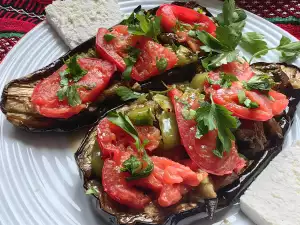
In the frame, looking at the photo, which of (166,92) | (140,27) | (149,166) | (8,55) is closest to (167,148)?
(149,166)

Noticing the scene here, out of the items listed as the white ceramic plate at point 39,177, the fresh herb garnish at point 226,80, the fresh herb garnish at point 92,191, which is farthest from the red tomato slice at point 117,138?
the fresh herb garnish at point 226,80

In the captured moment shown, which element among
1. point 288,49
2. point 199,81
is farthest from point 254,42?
point 199,81

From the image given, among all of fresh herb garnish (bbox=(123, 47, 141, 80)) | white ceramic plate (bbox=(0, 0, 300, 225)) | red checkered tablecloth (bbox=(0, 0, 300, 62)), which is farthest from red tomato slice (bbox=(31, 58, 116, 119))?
red checkered tablecloth (bbox=(0, 0, 300, 62))

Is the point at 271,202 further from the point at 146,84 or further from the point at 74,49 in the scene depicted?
the point at 74,49

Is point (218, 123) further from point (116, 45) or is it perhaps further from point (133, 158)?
point (116, 45)

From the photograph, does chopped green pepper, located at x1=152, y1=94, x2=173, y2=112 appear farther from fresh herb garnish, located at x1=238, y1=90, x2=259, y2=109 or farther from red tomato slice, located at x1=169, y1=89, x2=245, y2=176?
fresh herb garnish, located at x1=238, y1=90, x2=259, y2=109
